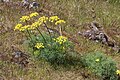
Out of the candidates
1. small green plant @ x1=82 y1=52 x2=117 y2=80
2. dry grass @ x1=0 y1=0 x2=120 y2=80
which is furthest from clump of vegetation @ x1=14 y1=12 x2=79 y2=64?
small green plant @ x1=82 y1=52 x2=117 y2=80

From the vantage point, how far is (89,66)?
961 cm

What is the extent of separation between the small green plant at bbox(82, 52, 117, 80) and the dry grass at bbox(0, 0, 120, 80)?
28 centimetres

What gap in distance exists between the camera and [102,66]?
A: 923 cm

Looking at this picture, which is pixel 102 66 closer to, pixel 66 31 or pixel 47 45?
pixel 47 45

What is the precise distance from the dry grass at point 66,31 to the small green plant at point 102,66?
277 mm

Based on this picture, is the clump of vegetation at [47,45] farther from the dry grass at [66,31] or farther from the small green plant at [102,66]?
the small green plant at [102,66]

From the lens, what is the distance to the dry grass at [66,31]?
30.7 feet

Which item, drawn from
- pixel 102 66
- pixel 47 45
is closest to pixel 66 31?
pixel 47 45

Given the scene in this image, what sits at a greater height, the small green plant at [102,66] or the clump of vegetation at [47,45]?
the clump of vegetation at [47,45]

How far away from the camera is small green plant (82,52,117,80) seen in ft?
30.1

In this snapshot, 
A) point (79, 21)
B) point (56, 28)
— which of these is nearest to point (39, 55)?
point (56, 28)

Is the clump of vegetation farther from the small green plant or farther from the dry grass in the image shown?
the small green plant

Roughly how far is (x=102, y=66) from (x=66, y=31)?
2.87 meters

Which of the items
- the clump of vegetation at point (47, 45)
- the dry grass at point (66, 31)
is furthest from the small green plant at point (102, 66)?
the clump of vegetation at point (47, 45)
